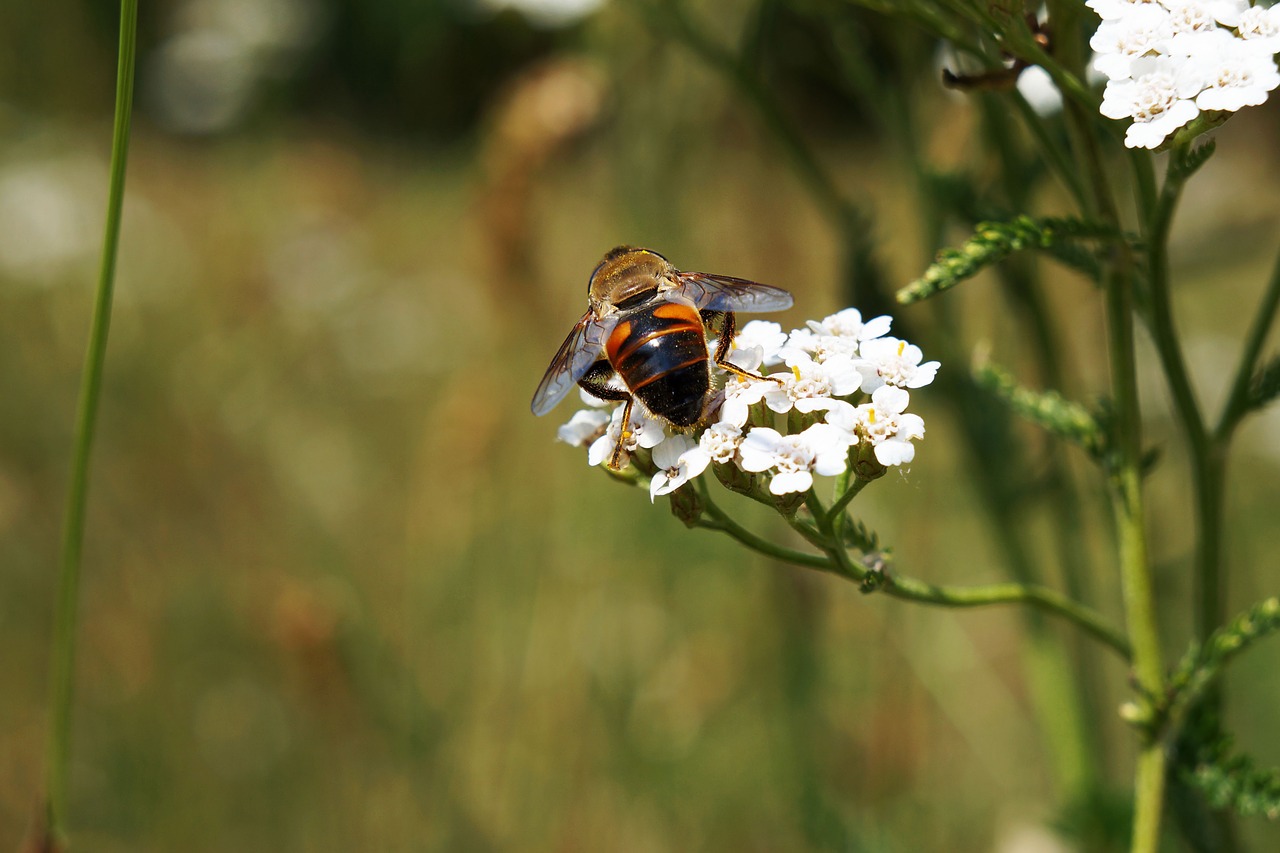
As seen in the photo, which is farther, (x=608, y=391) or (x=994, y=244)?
(x=608, y=391)

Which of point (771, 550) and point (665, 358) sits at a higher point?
point (665, 358)

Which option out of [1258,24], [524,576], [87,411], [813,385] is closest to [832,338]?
[813,385]

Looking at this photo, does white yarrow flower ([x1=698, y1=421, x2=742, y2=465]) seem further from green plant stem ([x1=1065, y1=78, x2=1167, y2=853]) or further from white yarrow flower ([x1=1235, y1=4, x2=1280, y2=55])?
white yarrow flower ([x1=1235, y1=4, x2=1280, y2=55])

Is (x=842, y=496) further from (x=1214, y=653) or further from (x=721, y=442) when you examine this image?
(x=1214, y=653)

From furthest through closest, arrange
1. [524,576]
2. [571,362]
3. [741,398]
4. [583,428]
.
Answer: [524,576] < [571,362] < [583,428] < [741,398]

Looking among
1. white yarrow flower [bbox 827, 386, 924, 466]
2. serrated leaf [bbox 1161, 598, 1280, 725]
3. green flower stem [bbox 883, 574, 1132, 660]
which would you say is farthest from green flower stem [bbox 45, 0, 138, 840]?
serrated leaf [bbox 1161, 598, 1280, 725]

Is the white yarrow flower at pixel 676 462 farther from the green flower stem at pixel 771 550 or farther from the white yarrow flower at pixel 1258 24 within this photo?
the white yarrow flower at pixel 1258 24
